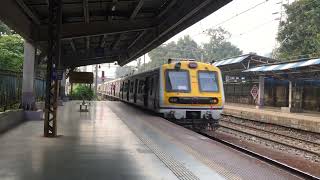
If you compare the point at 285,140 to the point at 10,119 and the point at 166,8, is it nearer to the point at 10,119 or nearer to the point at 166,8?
the point at 166,8

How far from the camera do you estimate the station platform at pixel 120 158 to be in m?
7.04

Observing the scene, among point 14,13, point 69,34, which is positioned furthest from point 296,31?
point 14,13

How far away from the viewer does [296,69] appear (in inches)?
962

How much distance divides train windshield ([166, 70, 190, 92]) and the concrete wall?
5400 millimetres

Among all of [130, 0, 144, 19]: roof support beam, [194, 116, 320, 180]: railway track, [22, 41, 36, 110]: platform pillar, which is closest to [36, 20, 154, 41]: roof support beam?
[130, 0, 144, 19]: roof support beam

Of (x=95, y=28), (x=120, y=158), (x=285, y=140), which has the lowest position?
(x=285, y=140)

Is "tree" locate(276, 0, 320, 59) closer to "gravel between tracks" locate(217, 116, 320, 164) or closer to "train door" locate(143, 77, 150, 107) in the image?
"gravel between tracks" locate(217, 116, 320, 164)

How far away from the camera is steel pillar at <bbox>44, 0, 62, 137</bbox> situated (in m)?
11.6

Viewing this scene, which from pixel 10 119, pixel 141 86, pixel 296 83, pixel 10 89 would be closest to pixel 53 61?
pixel 10 119

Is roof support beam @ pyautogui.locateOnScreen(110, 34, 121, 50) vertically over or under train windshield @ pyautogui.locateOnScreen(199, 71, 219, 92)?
over

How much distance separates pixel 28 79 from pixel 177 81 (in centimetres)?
553

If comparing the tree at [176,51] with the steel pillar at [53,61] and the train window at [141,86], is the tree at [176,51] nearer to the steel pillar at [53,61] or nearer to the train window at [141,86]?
the train window at [141,86]

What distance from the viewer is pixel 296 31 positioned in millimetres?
41875

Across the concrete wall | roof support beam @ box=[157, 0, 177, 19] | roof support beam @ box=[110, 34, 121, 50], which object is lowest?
the concrete wall
